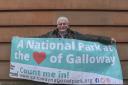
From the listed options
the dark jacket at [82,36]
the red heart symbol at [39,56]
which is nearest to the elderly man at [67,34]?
the dark jacket at [82,36]

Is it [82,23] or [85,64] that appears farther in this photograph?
[82,23]

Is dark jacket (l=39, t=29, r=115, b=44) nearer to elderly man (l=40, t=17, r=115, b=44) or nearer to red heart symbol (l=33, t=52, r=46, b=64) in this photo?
elderly man (l=40, t=17, r=115, b=44)

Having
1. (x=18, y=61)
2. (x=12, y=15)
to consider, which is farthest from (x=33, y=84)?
(x=12, y=15)

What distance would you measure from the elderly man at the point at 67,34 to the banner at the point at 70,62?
0.22 feet

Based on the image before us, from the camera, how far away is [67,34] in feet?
27.7

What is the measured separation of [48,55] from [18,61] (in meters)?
0.52

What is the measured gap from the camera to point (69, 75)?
8.52 meters

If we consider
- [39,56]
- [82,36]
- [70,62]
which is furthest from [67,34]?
A: [39,56]

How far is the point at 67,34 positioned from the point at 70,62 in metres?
0.48

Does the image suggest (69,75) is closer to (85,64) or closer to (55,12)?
(85,64)

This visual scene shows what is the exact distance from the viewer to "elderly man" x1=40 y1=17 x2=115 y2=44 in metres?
8.33

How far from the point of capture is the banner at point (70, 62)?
28.0 feet

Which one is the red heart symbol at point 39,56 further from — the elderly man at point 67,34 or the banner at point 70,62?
the elderly man at point 67,34

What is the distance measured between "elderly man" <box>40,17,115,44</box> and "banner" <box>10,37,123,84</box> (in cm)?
7
